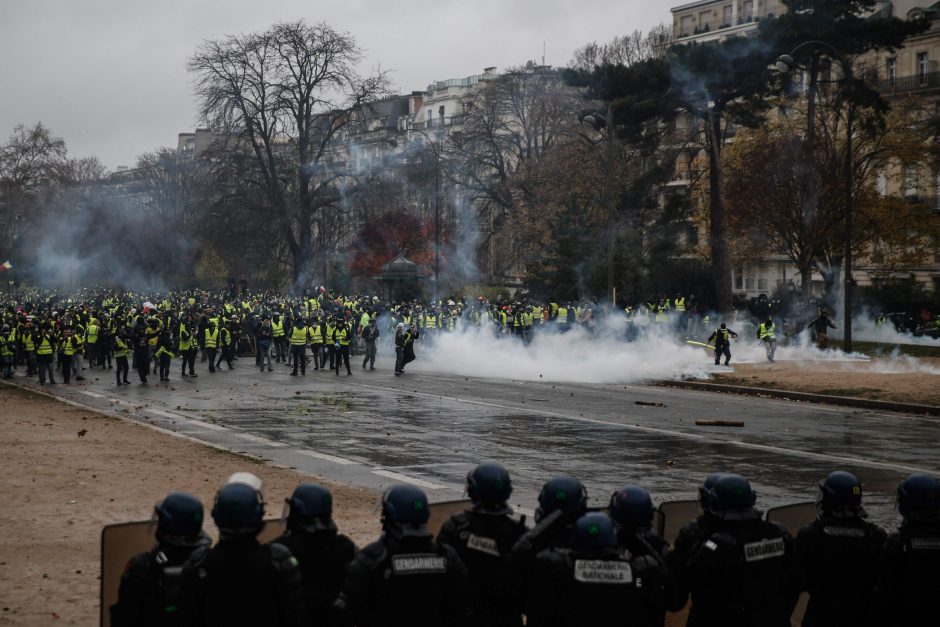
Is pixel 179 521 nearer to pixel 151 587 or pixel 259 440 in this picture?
pixel 151 587

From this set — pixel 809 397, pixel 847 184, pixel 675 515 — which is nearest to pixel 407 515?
pixel 675 515

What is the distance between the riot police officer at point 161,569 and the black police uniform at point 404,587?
29.0 inches

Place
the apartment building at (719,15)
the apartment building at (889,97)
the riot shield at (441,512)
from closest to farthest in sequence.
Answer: the riot shield at (441,512) → the apartment building at (889,97) → the apartment building at (719,15)

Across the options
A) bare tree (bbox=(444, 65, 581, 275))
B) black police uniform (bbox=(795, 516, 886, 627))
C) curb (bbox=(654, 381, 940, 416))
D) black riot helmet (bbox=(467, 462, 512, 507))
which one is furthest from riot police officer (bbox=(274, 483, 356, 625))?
bare tree (bbox=(444, 65, 581, 275))

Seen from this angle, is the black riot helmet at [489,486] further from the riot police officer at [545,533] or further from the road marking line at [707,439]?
the road marking line at [707,439]

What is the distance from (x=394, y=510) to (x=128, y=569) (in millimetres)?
1243

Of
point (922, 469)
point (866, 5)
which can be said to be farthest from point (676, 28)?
point (922, 469)

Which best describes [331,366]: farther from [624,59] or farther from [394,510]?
[624,59]

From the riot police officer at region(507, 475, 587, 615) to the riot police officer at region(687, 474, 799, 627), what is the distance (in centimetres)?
65

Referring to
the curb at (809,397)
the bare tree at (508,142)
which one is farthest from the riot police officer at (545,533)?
the bare tree at (508,142)

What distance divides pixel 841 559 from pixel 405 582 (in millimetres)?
2375

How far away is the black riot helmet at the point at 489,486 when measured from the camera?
5.46m

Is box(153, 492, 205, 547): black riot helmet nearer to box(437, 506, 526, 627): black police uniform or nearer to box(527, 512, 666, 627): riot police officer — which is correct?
box(437, 506, 526, 627): black police uniform

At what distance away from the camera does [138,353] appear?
29.4m
